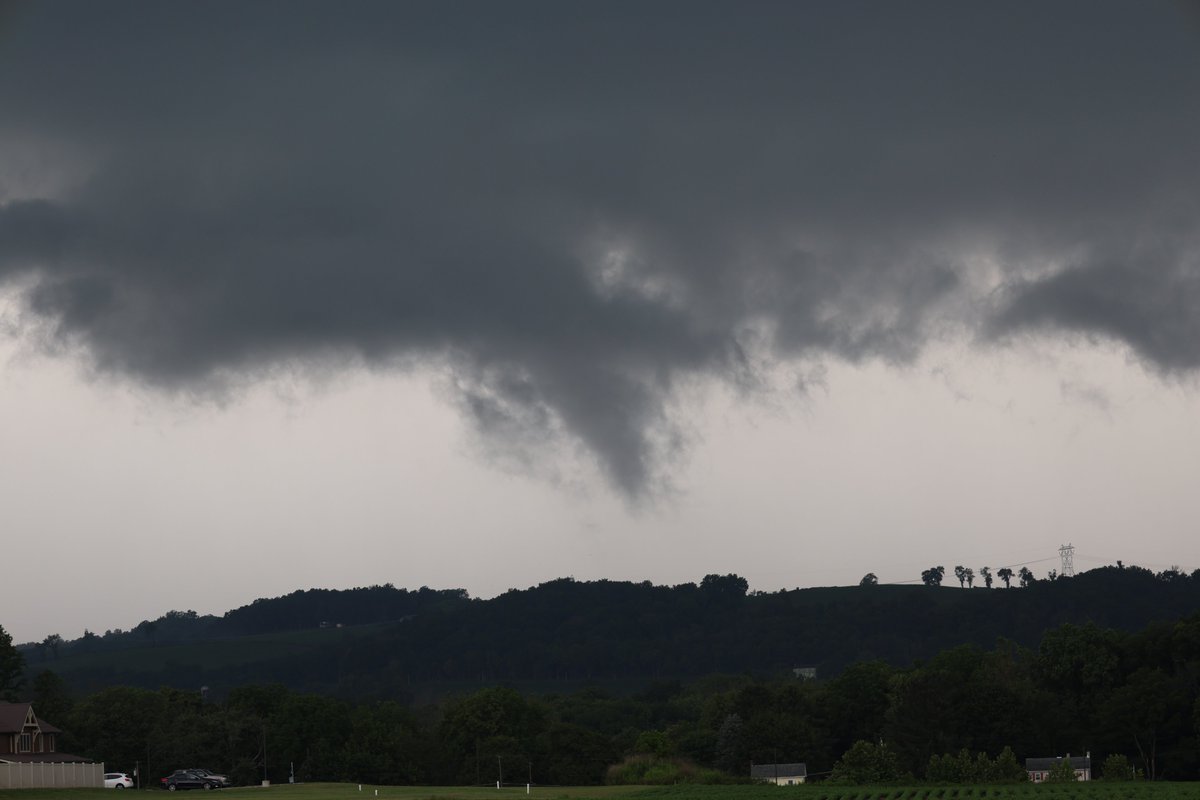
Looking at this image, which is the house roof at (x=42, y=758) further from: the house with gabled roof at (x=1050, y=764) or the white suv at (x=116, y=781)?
the house with gabled roof at (x=1050, y=764)

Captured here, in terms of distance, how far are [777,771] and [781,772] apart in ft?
3.13

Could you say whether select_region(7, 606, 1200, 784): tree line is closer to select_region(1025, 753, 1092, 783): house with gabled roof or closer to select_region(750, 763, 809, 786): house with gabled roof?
select_region(1025, 753, 1092, 783): house with gabled roof

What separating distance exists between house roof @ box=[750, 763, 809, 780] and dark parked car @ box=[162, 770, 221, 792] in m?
60.9

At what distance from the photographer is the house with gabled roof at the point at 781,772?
153 meters

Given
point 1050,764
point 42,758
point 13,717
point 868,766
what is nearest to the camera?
point 42,758

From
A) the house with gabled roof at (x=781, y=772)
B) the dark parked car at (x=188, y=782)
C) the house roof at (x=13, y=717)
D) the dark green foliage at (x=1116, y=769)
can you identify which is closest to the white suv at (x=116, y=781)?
the house roof at (x=13, y=717)

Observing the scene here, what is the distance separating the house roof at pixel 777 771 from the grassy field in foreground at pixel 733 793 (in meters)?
35.3

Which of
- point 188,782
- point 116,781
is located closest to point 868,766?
point 188,782

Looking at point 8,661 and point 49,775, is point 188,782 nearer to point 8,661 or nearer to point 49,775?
point 49,775

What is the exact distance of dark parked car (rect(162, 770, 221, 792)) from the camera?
113m

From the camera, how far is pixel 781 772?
155m

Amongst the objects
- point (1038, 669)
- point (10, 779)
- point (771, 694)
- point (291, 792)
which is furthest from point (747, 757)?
point (10, 779)

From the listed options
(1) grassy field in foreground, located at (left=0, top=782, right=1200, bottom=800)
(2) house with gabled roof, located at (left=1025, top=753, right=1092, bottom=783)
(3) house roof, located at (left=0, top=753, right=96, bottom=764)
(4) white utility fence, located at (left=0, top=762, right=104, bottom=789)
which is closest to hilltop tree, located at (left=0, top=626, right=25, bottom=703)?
(3) house roof, located at (left=0, top=753, right=96, bottom=764)

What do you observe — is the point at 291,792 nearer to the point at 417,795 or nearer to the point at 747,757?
the point at 417,795
